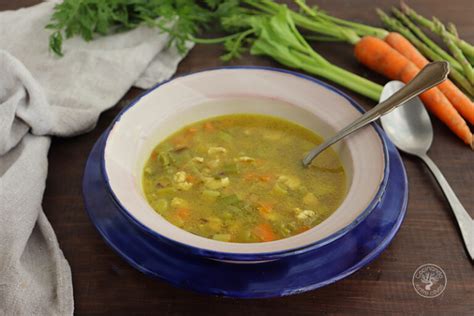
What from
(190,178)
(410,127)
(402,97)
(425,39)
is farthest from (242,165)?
(425,39)

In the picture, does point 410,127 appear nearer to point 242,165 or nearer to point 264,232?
point 242,165

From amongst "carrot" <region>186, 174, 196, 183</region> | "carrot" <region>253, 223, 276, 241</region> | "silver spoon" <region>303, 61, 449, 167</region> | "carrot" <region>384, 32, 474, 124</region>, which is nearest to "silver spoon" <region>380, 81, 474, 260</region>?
"carrot" <region>384, 32, 474, 124</region>

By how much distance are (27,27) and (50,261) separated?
5.20ft

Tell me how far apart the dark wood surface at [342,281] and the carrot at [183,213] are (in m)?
0.23

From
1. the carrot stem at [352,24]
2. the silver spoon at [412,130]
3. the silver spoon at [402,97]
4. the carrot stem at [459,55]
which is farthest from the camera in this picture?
the carrot stem at [352,24]

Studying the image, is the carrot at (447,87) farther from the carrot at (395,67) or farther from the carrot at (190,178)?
the carrot at (190,178)

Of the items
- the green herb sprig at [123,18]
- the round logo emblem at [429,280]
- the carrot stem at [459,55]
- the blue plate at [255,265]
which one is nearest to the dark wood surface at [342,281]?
the round logo emblem at [429,280]

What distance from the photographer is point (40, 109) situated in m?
2.41

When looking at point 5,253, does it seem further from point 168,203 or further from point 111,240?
point 168,203

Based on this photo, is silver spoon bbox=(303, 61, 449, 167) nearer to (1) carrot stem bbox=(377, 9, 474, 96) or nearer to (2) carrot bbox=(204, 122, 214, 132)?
(2) carrot bbox=(204, 122, 214, 132)

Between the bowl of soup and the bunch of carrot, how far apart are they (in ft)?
1.69

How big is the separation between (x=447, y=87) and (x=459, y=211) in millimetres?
705

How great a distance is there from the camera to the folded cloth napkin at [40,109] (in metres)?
1.91

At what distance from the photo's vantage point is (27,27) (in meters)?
3.14
